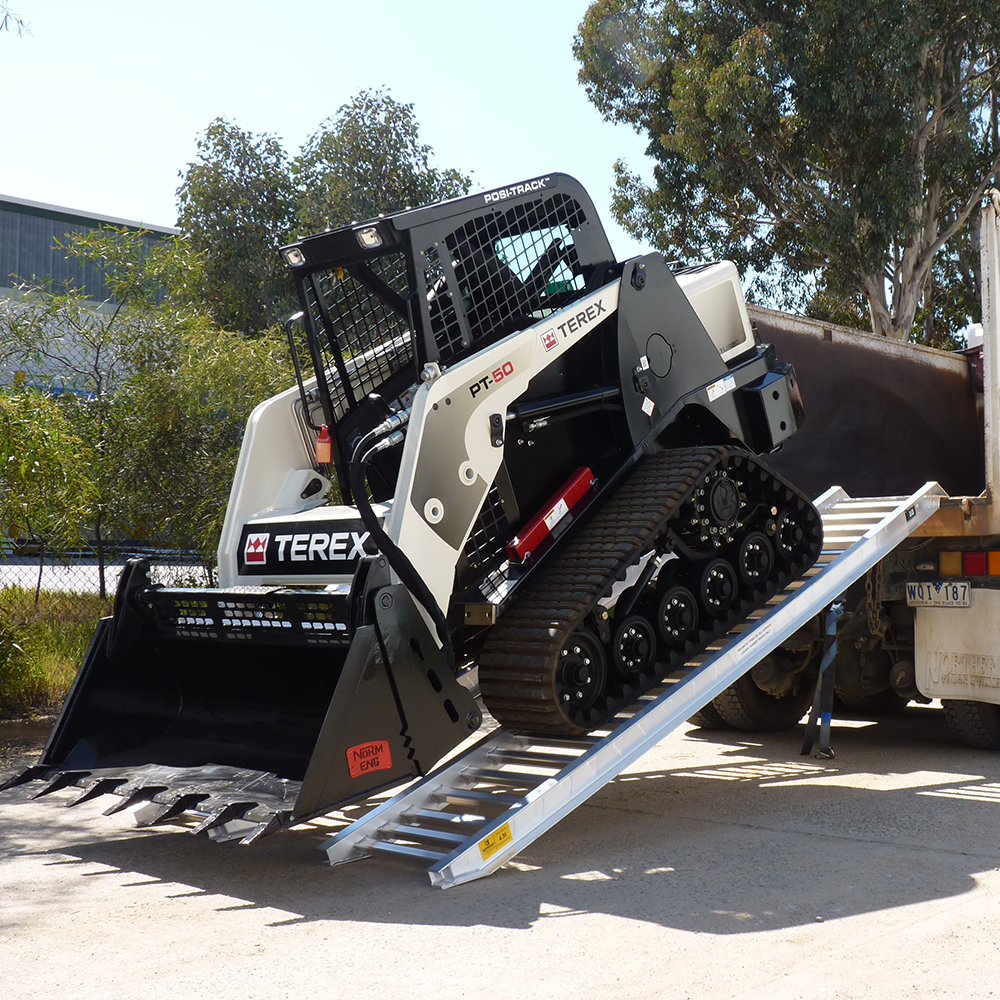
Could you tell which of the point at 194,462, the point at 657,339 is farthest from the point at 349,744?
the point at 194,462

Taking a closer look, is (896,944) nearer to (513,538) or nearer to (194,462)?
(513,538)

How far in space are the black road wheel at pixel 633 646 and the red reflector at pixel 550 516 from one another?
52 cm

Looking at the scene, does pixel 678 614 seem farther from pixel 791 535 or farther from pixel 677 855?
pixel 677 855

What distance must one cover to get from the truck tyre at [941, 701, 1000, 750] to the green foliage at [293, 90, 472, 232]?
43.0ft

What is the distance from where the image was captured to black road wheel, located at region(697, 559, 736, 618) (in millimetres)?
5461

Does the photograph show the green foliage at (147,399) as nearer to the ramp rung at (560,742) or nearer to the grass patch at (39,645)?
the grass patch at (39,645)

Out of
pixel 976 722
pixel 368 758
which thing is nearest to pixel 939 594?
→ pixel 976 722

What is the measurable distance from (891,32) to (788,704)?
14.0 metres

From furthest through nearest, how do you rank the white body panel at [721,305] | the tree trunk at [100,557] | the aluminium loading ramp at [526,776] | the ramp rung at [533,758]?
the tree trunk at [100,557] → the white body panel at [721,305] → the ramp rung at [533,758] → the aluminium loading ramp at [526,776]

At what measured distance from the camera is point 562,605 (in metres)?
4.75

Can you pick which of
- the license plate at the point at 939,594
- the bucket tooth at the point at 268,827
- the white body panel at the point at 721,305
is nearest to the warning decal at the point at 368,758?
the bucket tooth at the point at 268,827

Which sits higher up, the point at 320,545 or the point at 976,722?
the point at 320,545

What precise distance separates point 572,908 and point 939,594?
3.48 m

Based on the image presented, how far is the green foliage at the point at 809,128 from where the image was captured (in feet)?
59.9
